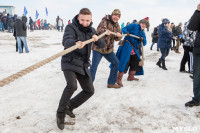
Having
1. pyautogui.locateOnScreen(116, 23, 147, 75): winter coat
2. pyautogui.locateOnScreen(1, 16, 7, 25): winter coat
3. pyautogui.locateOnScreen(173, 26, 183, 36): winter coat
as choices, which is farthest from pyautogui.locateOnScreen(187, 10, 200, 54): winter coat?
pyautogui.locateOnScreen(1, 16, 7, 25): winter coat

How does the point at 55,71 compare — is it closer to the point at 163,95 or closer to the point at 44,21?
the point at 163,95

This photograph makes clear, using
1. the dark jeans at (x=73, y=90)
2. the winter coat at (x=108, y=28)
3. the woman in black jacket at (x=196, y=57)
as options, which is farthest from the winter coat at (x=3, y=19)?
the woman in black jacket at (x=196, y=57)

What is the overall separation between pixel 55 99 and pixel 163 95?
256 cm

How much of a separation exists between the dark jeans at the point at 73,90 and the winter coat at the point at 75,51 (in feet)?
0.35

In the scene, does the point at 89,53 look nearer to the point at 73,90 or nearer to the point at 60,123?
the point at 73,90

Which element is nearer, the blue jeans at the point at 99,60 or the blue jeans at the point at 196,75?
the blue jeans at the point at 196,75

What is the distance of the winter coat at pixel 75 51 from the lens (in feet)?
7.54

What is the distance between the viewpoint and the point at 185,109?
3059mm

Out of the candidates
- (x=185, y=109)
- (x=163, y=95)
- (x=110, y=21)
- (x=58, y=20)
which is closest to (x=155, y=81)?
(x=163, y=95)

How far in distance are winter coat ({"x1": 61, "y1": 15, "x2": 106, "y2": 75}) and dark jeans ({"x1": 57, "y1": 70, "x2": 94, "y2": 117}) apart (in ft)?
0.35

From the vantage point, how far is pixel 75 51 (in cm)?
236

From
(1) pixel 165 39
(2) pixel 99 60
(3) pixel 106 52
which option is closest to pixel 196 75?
(3) pixel 106 52

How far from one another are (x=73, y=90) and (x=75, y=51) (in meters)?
0.59

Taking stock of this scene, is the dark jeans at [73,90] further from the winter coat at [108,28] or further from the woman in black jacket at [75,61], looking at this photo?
the winter coat at [108,28]
